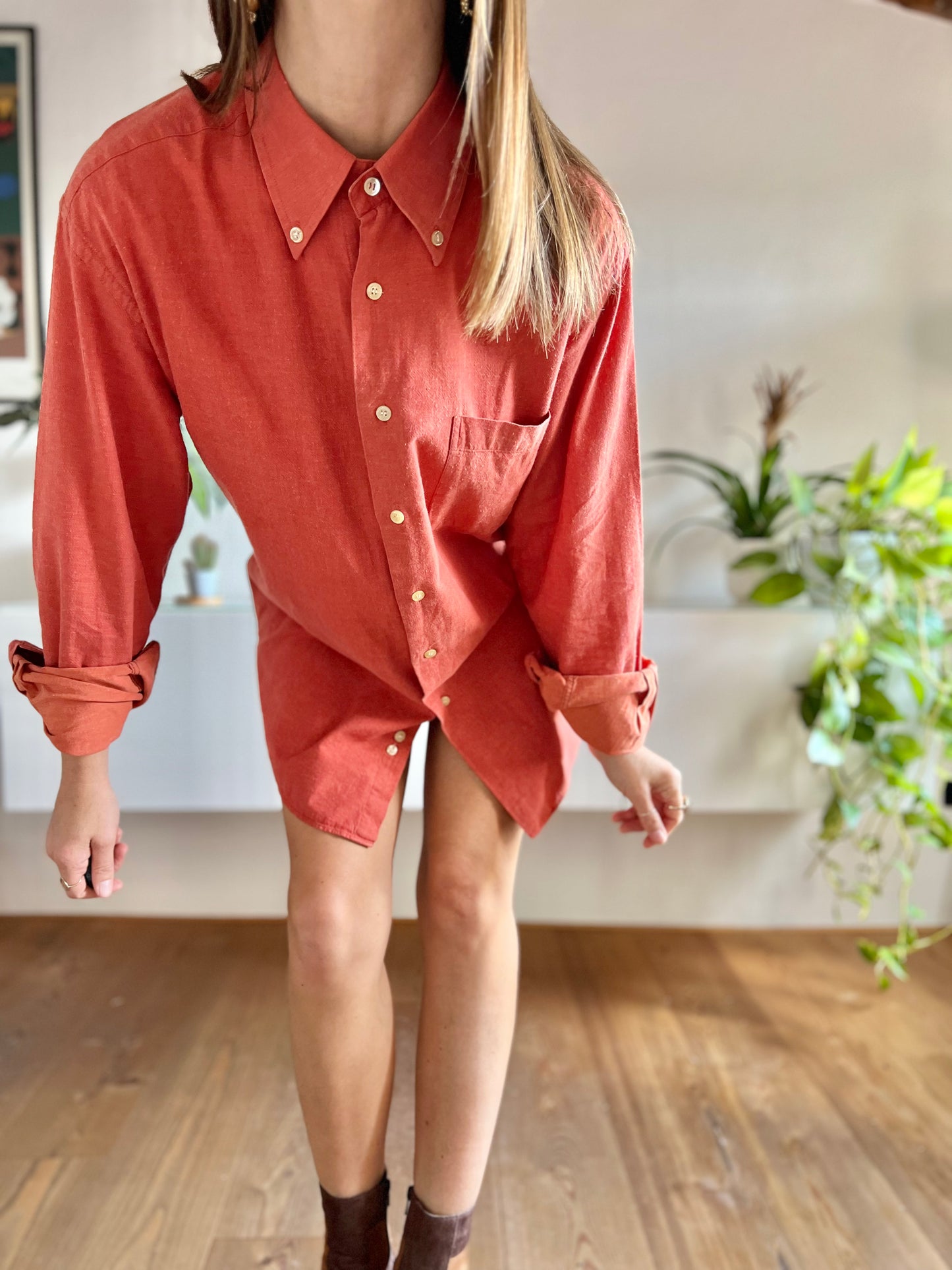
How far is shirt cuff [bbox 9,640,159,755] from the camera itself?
909 millimetres

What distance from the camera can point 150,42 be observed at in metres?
2.21

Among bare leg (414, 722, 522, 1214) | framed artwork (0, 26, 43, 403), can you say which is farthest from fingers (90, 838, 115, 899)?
framed artwork (0, 26, 43, 403)

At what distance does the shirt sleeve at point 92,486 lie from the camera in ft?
2.90

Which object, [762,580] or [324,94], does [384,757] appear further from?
[762,580]

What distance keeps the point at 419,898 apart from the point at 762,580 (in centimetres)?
128

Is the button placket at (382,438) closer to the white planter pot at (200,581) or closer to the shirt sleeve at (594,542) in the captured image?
the shirt sleeve at (594,542)

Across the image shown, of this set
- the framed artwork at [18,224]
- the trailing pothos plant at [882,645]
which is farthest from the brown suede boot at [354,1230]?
the framed artwork at [18,224]

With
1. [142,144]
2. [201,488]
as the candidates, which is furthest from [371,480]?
[201,488]

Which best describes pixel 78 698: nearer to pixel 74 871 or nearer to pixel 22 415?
pixel 74 871

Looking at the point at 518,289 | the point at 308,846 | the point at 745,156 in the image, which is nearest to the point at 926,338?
the point at 745,156

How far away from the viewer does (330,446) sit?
3.01 ft

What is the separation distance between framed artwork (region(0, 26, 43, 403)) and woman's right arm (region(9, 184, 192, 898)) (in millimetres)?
1517

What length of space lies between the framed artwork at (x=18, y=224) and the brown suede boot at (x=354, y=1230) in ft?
6.10

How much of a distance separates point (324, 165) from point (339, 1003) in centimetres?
73
